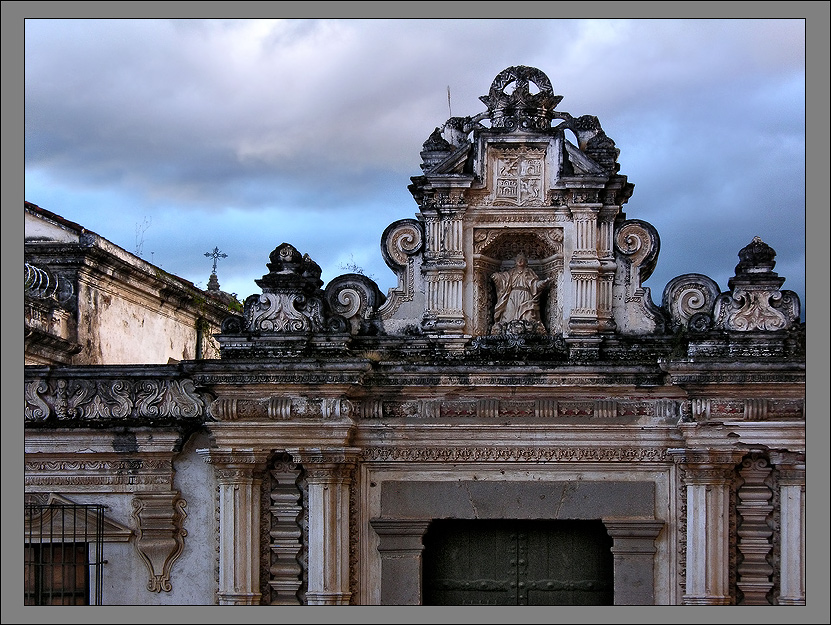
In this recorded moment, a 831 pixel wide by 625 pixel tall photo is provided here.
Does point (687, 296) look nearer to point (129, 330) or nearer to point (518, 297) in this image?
point (518, 297)

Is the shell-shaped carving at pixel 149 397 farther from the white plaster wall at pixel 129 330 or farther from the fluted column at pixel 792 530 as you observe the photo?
the fluted column at pixel 792 530

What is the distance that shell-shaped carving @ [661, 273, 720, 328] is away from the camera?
14117 millimetres

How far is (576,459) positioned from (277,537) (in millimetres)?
3401

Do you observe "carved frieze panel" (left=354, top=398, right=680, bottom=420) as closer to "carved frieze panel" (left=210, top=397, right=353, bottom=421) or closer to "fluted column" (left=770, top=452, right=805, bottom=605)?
"carved frieze panel" (left=210, top=397, right=353, bottom=421)

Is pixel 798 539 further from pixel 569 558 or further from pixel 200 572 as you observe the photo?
pixel 200 572

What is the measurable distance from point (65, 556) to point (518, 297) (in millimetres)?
5867

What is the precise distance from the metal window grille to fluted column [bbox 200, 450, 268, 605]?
144 centimetres

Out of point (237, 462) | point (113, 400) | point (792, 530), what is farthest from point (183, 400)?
point (792, 530)

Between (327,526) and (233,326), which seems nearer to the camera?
(327,526)

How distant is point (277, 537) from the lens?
46.4ft

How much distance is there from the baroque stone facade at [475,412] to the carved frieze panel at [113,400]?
0.02 m

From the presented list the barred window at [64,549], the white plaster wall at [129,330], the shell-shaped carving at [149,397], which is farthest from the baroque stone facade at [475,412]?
the white plaster wall at [129,330]

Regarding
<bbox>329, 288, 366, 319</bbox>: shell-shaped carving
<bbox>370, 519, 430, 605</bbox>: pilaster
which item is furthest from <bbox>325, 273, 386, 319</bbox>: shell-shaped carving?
<bbox>370, 519, 430, 605</bbox>: pilaster

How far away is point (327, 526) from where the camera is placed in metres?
13.9
